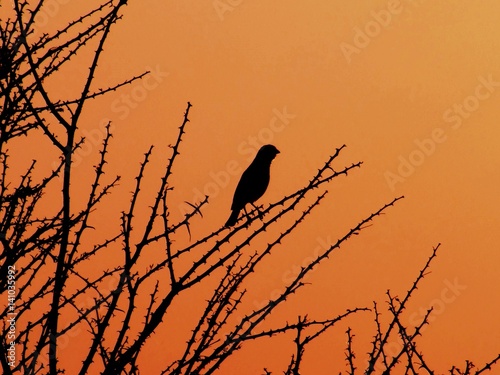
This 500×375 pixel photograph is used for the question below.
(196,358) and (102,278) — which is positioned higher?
(102,278)

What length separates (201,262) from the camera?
3412mm

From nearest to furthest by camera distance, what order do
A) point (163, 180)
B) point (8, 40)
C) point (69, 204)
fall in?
1. point (69, 204)
2. point (163, 180)
3. point (8, 40)

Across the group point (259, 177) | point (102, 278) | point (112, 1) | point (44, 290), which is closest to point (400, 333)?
point (102, 278)

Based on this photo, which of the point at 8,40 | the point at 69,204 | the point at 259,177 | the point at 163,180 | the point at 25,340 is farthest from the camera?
the point at 259,177

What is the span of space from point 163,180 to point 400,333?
196 centimetres

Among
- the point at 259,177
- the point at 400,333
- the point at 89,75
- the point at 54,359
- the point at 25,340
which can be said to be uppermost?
the point at 259,177

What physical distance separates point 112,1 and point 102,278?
1.49 meters

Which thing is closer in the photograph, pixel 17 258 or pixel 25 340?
pixel 17 258

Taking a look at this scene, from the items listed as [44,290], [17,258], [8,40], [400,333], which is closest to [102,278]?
[44,290]

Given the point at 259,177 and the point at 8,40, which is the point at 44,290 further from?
the point at 259,177

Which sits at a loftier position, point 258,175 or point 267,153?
point 267,153

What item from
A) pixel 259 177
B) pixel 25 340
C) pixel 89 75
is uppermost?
pixel 259 177

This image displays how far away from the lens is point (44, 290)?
3.76m

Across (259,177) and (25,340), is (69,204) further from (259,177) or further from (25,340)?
(259,177)
